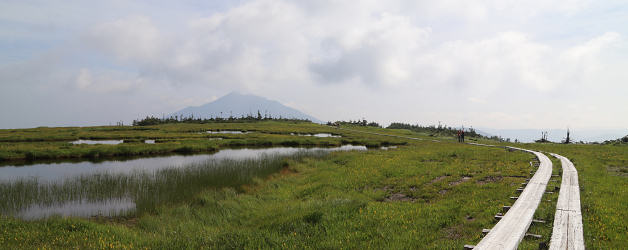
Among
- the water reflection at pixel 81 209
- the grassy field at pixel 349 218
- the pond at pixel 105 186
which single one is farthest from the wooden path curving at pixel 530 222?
the water reflection at pixel 81 209

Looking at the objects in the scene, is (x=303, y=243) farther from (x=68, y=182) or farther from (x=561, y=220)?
(x=68, y=182)

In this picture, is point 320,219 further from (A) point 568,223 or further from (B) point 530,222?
(A) point 568,223

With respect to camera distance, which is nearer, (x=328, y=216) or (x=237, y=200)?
(x=328, y=216)

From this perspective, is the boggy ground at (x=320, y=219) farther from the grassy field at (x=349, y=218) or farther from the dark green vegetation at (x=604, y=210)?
the dark green vegetation at (x=604, y=210)

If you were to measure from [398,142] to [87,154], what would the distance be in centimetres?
4428

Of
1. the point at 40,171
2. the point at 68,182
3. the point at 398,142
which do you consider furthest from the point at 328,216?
the point at 398,142

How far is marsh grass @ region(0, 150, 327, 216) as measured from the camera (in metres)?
16.2

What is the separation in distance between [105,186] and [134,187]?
195 centimetres

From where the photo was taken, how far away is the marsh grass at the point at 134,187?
53.1 ft

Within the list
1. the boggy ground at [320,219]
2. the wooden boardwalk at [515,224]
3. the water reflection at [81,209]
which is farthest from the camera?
the water reflection at [81,209]

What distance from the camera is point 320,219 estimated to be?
10.5 m

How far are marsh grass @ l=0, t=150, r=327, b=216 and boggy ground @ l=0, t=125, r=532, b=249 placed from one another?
1.90 metres

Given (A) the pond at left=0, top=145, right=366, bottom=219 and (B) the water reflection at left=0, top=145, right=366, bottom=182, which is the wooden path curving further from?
(B) the water reflection at left=0, top=145, right=366, bottom=182

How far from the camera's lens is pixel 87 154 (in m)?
34.4
